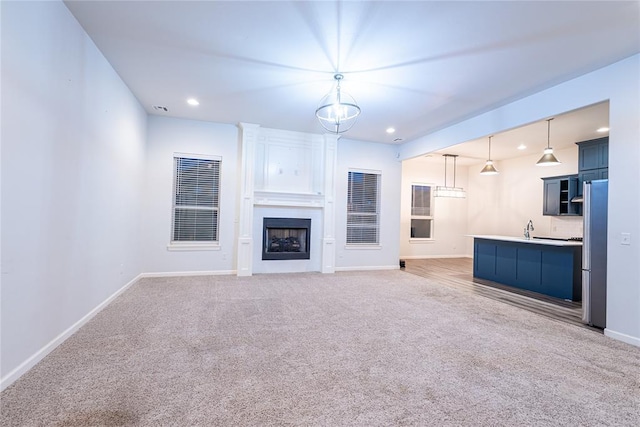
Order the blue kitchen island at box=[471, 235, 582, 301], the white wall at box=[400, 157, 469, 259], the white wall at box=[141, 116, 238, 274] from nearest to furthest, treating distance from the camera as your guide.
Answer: the blue kitchen island at box=[471, 235, 582, 301] < the white wall at box=[141, 116, 238, 274] < the white wall at box=[400, 157, 469, 259]

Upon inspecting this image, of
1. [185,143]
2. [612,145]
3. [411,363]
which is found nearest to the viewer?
[411,363]

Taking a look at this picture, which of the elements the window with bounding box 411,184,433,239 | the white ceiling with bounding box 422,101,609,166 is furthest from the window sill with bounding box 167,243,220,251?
the window with bounding box 411,184,433,239

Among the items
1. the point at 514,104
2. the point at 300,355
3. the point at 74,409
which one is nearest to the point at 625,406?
the point at 300,355

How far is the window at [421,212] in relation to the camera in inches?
378

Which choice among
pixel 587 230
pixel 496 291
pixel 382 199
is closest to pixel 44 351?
pixel 587 230

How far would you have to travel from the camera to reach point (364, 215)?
7.29m

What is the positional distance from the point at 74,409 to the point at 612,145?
17.6ft

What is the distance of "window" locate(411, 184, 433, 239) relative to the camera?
31.5ft

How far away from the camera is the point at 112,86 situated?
3.88 metres

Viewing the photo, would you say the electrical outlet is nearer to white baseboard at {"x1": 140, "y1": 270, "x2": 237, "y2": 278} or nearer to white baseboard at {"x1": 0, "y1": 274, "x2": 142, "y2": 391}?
white baseboard at {"x1": 0, "y1": 274, "x2": 142, "y2": 391}

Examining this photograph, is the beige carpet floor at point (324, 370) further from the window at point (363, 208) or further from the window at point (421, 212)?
the window at point (421, 212)

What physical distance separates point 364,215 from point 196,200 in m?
3.82

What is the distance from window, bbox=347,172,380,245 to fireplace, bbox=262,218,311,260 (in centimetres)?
112

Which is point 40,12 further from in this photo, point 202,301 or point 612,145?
point 612,145
